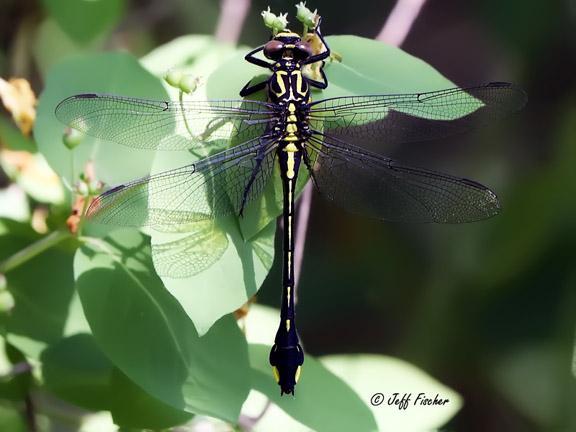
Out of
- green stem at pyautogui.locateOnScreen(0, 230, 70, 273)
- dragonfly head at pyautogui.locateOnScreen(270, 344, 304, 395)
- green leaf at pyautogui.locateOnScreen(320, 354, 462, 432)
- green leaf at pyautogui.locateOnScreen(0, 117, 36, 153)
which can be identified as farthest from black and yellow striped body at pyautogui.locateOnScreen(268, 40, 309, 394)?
green leaf at pyautogui.locateOnScreen(0, 117, 36, 153)

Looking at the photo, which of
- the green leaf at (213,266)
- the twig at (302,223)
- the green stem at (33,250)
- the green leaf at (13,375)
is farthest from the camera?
the twig at (302,223)

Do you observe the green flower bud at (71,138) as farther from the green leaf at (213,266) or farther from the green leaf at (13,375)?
the green leaf at (13,375)

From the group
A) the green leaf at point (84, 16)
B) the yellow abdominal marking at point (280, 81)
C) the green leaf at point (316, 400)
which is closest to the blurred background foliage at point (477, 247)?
the green leaf at point (84, 16)

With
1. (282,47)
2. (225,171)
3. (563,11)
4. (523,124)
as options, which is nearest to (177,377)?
(225,171)

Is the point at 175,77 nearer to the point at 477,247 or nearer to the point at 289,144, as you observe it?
the point at 289,144

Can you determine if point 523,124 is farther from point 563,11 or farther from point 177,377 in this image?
point 177,377

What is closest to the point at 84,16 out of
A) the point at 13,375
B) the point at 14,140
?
the point at 14,140
